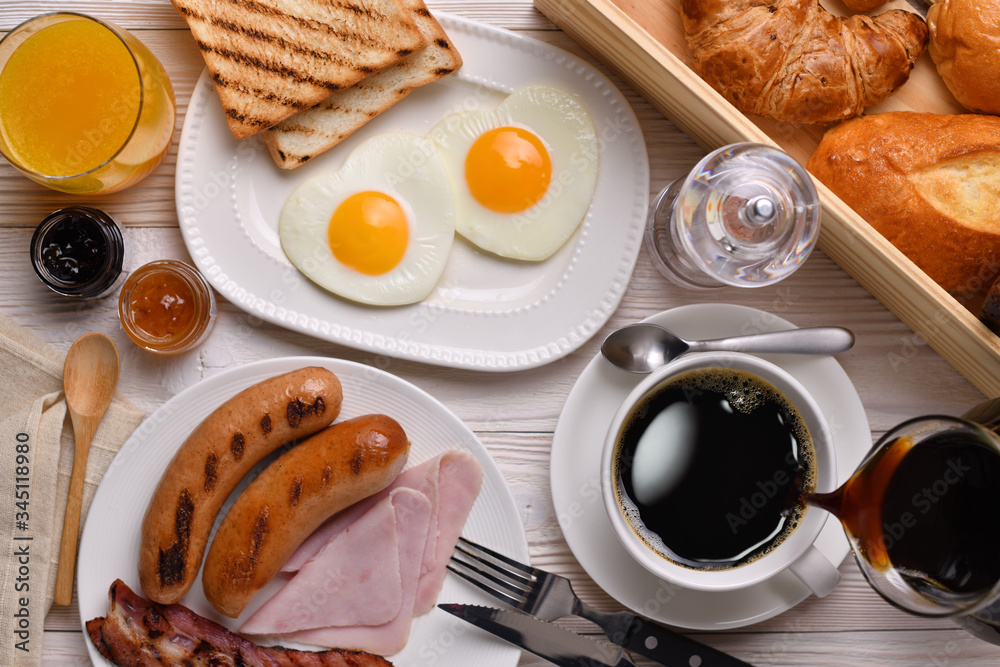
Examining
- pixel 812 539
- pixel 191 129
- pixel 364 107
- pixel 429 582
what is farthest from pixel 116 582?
pixel 812 539

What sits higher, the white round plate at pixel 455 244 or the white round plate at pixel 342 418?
the white round plate at pixel 455 244

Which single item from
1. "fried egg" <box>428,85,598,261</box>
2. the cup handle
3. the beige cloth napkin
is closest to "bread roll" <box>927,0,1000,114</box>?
"fried egg" <box>428,85,598,261</box>

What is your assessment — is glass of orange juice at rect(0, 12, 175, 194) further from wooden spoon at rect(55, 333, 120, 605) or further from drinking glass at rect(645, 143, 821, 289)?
drinking glass at rect(645, 143, 821, 289)

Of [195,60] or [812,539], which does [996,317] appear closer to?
[812,539]

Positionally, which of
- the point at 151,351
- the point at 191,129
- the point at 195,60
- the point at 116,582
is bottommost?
the point at 116,582

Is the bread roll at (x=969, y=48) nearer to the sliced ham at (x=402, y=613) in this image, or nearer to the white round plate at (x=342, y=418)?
the white round plate at (x=342, y=418)

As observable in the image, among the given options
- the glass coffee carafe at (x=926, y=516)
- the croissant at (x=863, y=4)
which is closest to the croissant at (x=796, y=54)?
the croissant at (x=863, y=4)
